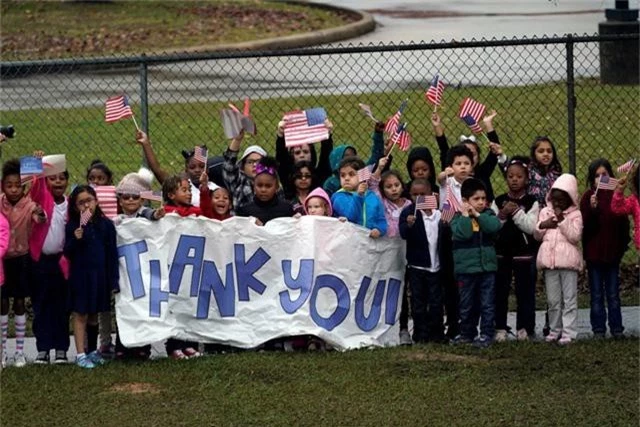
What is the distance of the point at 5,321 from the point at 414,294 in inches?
110

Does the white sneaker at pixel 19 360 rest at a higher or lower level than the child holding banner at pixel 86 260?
lower

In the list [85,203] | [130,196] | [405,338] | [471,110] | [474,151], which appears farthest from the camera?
[471,110]

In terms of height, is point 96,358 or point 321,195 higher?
point 321,195

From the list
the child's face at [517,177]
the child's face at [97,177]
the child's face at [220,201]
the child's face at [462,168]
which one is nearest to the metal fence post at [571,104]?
the child's face at [517,177]

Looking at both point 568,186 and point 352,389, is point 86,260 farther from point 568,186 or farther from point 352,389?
point 568,186

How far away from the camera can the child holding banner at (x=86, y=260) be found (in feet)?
35.3

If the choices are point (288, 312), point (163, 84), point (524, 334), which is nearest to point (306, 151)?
point (288, 312)

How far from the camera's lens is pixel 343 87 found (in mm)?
18359

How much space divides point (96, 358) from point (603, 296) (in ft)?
11.5

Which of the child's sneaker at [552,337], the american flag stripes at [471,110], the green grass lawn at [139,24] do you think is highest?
the green grass lawn at [139,24]

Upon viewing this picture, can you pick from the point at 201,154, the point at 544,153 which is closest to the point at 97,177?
the point at 201,154

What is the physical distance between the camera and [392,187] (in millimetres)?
11359

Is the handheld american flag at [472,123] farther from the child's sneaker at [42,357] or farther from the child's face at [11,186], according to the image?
the child's sneaker at [42,357]

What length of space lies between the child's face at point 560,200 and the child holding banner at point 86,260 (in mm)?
3018
